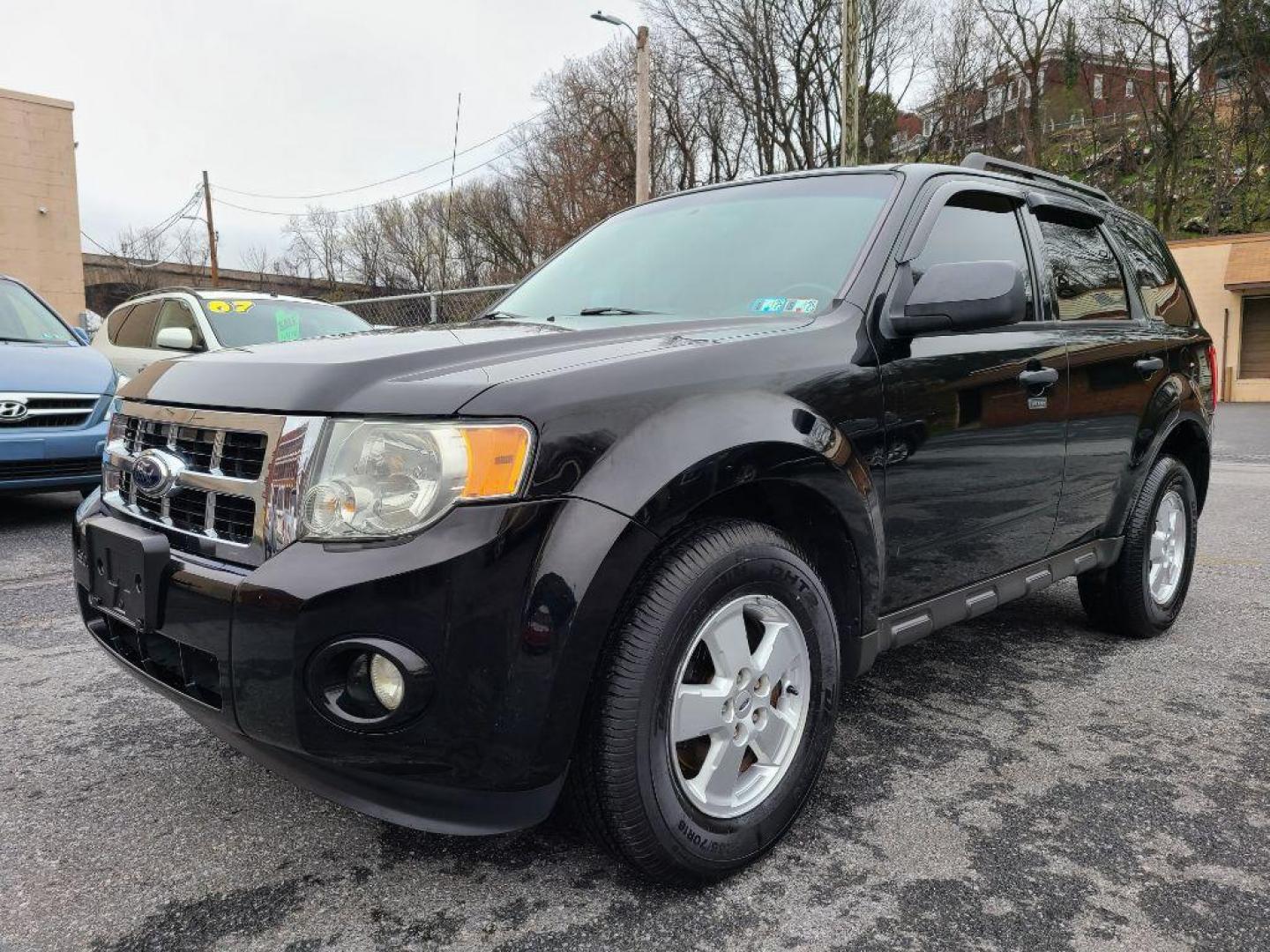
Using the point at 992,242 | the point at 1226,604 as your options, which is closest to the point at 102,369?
the point at 992,242

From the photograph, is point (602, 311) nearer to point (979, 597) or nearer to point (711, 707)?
point (711, 707)

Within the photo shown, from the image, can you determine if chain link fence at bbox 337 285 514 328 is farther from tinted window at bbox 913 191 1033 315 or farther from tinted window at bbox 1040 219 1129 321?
tinted window at bbox 913 191 1033 315

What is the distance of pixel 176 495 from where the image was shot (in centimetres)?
204

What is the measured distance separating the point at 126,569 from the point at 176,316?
295 inches

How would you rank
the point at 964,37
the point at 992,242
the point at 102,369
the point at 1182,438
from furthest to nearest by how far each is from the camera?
the point at 964,37 < the point at 102,369 < the point at 1182,438 < the point at 992,242

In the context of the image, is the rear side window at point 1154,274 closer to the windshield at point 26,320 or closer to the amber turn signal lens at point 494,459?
the amber turn signal lens at point 494,459

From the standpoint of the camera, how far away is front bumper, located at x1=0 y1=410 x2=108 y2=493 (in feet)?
18.1

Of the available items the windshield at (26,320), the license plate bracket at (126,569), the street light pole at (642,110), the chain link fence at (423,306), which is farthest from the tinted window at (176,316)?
the street light pole at (642,110)

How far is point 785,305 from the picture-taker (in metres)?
2.56

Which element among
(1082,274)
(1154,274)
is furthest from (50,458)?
(1154,274)

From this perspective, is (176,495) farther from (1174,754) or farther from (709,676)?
(1174,754)

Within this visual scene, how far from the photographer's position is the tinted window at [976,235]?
111 inches

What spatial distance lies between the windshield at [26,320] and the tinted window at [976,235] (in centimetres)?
618

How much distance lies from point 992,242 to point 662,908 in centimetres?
225
